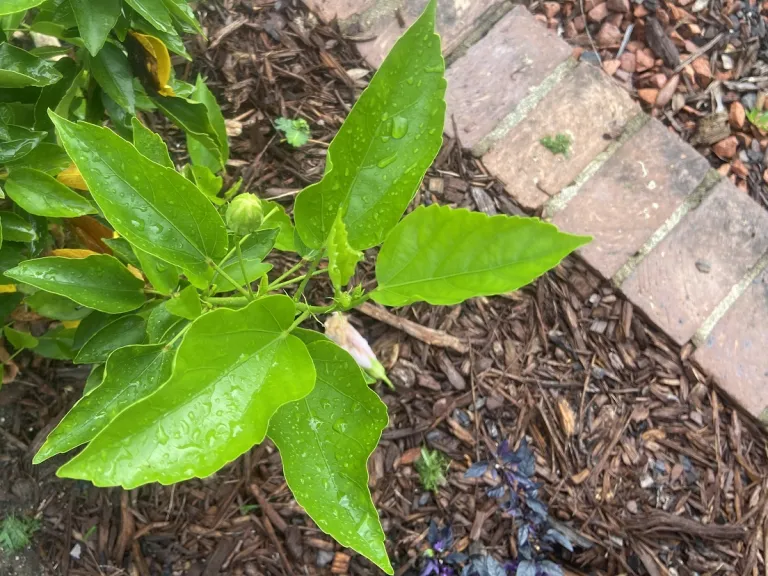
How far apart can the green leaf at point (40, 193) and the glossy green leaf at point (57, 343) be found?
43 centimetres

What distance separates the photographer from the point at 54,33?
1.06 metres

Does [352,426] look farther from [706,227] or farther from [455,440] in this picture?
[706,227]

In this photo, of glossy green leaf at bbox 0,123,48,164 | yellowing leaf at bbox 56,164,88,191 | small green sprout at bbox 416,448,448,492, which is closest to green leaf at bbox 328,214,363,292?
glossy green leaf at bbox 0,123,48,164

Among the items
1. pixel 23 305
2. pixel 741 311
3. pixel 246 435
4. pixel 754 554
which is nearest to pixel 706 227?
pixel 741 311

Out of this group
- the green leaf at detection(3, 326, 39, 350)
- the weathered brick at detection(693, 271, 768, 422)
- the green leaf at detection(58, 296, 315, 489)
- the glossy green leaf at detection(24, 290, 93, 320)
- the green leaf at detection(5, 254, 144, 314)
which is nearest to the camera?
the green leaf at detection(58, 296, 315, 489)

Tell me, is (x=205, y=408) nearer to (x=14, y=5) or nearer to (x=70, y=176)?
(x=14, y=5)

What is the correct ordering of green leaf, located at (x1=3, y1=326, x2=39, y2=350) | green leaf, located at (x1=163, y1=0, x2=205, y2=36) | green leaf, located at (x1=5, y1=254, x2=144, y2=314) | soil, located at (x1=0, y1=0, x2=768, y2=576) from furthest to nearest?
soil, located at (x1=0, y1=0, x2=768, y2=576), green leaf, located at (x1=3, y1=326, x2=39, y2=350), green leaf, located at (x1=163, y1=0, x2=205, y2=36), green leaf, located at (x1=5, y1=254, x2=144, y2=314)

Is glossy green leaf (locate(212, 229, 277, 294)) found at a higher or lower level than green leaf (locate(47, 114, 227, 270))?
lower

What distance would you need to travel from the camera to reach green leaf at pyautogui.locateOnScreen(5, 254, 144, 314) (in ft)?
2.86

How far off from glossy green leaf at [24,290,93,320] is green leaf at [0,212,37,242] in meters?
0.16

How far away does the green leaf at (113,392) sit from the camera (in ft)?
Result: 2.70

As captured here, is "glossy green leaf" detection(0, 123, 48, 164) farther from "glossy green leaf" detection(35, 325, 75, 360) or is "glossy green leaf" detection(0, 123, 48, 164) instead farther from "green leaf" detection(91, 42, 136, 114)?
"glossy green leaf" detection(35, 325, 75, 360)

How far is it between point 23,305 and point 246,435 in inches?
34.3

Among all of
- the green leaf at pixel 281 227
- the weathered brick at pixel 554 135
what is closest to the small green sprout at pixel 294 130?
the weathered brick at pixel 554 135
